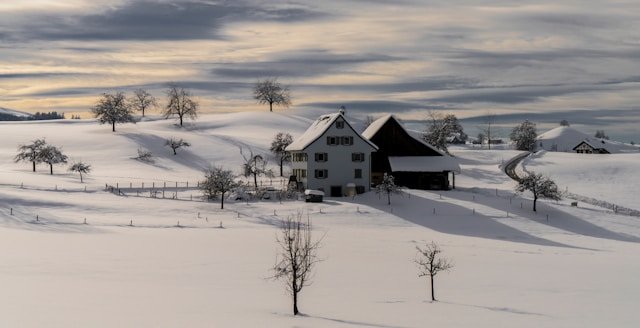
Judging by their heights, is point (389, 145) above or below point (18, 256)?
above

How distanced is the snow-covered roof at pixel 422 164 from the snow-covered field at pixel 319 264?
12.6ft

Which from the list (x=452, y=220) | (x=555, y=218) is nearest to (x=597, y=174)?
(x=555, y=218)

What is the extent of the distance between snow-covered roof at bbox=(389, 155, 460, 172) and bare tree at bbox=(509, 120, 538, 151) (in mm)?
83276

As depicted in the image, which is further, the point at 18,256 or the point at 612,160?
the point at 612,160

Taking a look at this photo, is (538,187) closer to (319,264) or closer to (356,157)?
(356,157)

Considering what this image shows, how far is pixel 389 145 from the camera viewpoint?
78.9 meters

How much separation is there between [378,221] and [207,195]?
63.1ft

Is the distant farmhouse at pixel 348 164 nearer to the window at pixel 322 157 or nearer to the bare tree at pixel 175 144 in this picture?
the window at pixel 322 157

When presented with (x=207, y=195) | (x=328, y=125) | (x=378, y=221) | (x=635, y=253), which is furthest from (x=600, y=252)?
(x=207, y=195)

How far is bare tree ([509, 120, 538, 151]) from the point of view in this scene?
153500 millimetres

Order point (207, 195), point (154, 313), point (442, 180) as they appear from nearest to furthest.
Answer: point (154, 313), point (207, 195), point (442, 180)

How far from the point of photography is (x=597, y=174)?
3701 inches

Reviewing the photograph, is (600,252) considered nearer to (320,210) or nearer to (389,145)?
(320,210)

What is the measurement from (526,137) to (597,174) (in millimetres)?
60632
